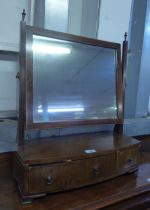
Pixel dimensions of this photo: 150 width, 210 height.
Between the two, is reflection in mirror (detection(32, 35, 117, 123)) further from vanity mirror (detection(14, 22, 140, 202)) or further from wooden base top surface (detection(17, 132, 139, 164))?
wooden base top surface (detection(17, 132, 139, 164))

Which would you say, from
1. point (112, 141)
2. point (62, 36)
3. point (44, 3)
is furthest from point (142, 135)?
point (44, 3)

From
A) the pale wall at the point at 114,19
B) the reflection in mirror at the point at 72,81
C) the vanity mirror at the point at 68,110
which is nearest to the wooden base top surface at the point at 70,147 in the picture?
the vanity mirror at the point at 68,110

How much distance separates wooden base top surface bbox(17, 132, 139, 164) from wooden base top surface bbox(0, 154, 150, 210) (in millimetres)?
142

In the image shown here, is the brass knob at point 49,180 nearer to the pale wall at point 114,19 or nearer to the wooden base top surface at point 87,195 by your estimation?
the wooden base top surface at point 87,195

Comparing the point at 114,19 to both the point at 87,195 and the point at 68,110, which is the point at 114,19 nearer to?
the point at 68,110

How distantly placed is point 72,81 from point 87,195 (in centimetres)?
48

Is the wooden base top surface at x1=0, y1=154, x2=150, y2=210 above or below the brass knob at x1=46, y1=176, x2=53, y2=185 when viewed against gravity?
below

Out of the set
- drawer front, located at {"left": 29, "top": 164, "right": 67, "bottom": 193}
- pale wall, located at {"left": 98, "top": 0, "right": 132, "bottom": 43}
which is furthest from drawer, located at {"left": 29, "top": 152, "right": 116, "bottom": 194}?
pale wall, located at {"left": 98, "top": 0, "right": 132, "bottom": 43}

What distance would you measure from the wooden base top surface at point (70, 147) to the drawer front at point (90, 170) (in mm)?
25

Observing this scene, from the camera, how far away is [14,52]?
109 cm

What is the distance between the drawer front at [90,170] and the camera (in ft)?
2.70

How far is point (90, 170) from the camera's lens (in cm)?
86

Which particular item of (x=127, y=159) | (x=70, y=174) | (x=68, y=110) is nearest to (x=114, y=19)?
(x=68, y=110)

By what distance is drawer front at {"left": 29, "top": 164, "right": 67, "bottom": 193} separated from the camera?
753 millimetres
